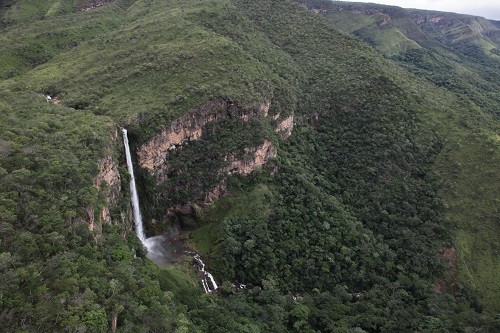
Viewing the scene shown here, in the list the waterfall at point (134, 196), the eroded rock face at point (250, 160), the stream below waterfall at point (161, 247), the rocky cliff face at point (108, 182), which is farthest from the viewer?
the eroded rock face at point (250, 160)

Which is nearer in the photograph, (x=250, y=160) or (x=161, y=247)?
(x=161, y=247)

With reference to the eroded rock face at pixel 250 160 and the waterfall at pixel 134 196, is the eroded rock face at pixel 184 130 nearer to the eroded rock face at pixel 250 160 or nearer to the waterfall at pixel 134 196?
the waterfall at pixel 134 196

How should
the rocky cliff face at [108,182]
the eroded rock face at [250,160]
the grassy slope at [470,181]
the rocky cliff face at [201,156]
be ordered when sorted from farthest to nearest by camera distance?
the eroded rock face at [250,160] < the grassy slope at [470,181] < the rocky cliff face at [201,156] < the rocky cliff face at [108,182]

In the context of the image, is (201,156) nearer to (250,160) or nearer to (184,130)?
(184,130)

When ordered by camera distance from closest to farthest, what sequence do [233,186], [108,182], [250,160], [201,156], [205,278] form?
[108,182]
[205,278]
[201,156]
[233,186]
[250,160]

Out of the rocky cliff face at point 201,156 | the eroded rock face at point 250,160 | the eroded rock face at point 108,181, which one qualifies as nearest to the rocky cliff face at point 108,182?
the eroded rock face at point 108,181

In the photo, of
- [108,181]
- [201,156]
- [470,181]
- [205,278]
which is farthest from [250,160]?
[470,181]

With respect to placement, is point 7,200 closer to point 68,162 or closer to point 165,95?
point 68,162
